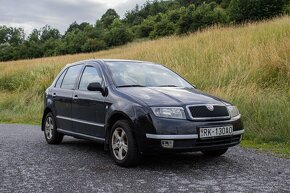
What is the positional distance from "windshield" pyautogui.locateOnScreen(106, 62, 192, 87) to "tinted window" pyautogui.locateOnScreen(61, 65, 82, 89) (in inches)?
36.9

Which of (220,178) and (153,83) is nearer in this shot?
(220,178)

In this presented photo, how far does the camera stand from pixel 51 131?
8.27 meters

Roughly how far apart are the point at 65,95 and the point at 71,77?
1.34ft

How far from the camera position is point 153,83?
6688mm

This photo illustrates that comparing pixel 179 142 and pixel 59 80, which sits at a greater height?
pixel 59 80

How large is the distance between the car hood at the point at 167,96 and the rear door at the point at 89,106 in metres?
0.53

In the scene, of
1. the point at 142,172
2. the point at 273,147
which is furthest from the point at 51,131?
the point at 273,147

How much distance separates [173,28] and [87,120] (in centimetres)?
4596

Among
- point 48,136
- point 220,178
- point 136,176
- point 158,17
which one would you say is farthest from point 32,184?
point 158,17

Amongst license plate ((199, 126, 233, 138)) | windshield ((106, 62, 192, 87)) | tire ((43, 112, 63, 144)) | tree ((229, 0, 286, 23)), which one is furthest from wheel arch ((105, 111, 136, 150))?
tree ((229, 0, 286, 23))

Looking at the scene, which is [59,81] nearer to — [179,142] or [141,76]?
[141,76]

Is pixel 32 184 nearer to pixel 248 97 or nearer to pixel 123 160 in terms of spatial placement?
pixel 123 160

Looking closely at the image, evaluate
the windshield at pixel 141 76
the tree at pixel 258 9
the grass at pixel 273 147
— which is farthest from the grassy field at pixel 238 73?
the tree at pixel 258 9

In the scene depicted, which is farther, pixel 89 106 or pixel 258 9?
pixel 258 9
